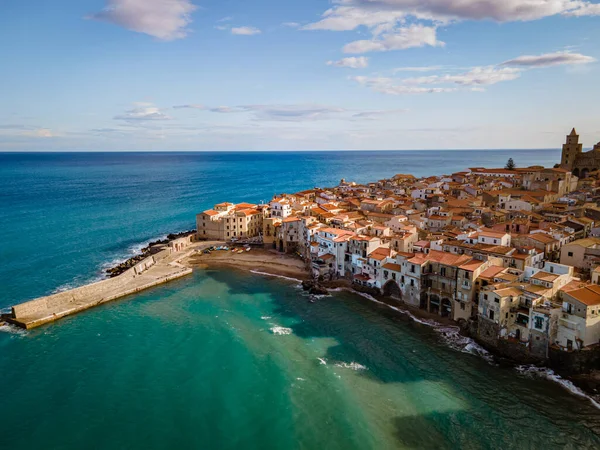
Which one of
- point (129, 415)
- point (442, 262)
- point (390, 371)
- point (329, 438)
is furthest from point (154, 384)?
point (442, 262)

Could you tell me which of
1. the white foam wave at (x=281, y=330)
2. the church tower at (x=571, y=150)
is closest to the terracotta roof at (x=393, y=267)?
the white foam wave at (x=281, y=330)

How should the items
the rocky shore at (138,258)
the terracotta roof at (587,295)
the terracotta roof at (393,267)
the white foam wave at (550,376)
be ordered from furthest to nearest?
the rocky shore at (138,258) → the terracotta roof at (393,267) → the terracotta roof at (587,295) → the white foam wave at (550,376)

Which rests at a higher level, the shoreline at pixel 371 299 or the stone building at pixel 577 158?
the stone building at pixel 577 158

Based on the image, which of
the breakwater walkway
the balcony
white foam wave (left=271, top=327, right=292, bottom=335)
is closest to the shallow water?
white foam wave (left=271, top=327, right=292, bottom=335)

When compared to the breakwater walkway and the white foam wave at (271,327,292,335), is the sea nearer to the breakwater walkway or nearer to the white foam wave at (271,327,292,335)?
the white foam wave at (271,327,292,335)

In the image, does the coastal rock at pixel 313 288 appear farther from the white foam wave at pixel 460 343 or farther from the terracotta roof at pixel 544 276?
A: the terracotta roof at pixel 544 276

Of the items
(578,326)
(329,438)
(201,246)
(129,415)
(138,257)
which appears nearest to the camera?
(329,438)

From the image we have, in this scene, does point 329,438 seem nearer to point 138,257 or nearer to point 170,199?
point 138,257
